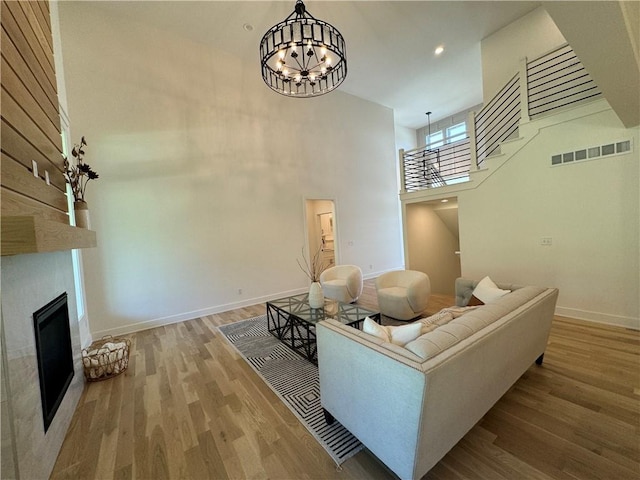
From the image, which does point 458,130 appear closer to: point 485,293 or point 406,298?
point 406,298

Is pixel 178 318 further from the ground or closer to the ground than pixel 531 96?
closer to the ground

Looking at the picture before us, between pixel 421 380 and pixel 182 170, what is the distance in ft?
15.3

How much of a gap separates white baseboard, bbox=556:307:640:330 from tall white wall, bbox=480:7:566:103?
12.9 ft

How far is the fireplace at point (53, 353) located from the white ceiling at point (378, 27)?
442 cm

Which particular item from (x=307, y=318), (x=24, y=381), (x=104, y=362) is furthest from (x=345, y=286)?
(x=24, y=381)

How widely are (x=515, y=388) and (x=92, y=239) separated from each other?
4.08 m

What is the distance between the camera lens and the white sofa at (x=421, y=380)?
1202 mm

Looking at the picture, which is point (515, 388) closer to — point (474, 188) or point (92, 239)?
point (474, 188)

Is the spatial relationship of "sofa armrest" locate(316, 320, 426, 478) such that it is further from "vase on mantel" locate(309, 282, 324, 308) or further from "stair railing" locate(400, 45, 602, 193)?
"stair railing" locate(400, 45, 602, 193)

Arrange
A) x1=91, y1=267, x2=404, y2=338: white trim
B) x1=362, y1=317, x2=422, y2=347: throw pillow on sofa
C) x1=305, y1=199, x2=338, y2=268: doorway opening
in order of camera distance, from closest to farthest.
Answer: x1=362, y1=317, x2=422, y2=347: throw pillow on sofa < x1=91, y1=267, x2=404, y2=338: white trim < x1=305, y1=199, x2=338, y2=268: doorway opening

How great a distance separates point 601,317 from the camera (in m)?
3.34

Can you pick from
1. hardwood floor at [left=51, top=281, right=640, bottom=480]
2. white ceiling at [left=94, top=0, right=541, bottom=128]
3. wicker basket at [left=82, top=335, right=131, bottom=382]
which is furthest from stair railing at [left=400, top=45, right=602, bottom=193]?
wicker basket at [left=82, top=335, right=131, bottom=382]

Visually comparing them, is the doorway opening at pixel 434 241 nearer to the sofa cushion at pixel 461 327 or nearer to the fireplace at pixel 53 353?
the sofa cushion at pixel 461 327

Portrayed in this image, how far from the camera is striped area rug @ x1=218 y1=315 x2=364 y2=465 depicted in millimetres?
1744
